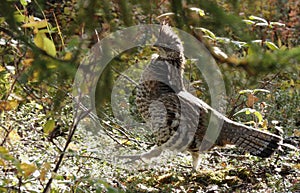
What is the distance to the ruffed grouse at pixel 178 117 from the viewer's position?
523 cm

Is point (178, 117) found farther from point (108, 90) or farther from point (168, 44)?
point (108, 90)

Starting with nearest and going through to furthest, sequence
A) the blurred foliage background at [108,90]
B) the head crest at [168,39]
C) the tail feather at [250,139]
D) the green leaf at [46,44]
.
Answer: the blurred foliage background at [108,90] → the green leaf at [46,44] → the head crest at [168,39] → the tail feather at [250,139]

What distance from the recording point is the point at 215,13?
7.58 ft

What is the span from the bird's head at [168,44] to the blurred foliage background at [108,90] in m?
0.12

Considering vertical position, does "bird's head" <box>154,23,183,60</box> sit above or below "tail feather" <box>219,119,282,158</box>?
above

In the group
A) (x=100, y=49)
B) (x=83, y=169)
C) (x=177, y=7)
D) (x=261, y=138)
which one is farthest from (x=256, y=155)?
(x=177, y=7)

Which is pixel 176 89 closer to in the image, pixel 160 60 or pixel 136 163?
pixel 160 60

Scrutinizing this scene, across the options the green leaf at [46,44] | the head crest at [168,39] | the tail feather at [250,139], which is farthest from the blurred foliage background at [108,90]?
the tail feather at [250,139]

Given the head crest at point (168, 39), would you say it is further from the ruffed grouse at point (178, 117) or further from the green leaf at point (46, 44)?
the green leaf at point (46, 44)

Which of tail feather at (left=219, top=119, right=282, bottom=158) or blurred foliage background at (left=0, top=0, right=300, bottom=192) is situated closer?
blurred foliage background at (left=0, top=0, right=300, bottom=192)

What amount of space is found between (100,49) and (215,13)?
33.1 inches

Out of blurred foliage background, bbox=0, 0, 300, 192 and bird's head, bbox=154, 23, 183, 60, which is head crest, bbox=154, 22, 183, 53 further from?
blurred foliage background, bbox=0, 0, 300, 192

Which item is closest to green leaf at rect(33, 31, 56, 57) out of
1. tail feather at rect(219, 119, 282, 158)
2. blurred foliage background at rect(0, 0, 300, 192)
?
blurred foliage background at rect(0, 0, 300, 192)

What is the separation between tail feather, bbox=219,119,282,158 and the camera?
213 inches
